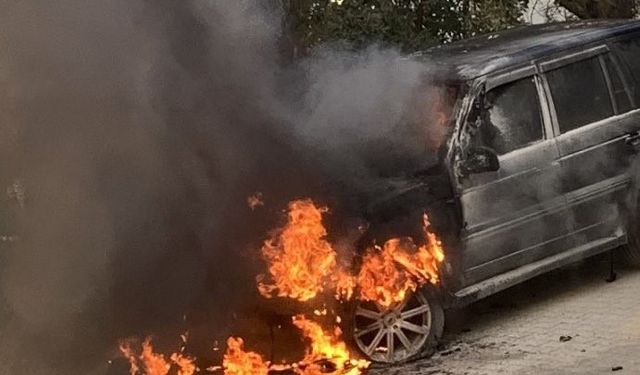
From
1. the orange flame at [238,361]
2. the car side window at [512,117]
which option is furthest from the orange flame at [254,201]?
the car side window at [512,117]

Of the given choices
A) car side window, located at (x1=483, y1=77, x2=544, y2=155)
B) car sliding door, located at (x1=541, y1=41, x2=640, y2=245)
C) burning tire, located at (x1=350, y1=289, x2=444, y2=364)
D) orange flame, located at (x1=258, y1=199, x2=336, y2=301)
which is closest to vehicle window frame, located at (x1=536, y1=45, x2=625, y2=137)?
car sliding door, located at (x1=541, y1=41, x2=640, y2=245)

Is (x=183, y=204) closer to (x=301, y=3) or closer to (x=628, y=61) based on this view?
(x=301, y=3)

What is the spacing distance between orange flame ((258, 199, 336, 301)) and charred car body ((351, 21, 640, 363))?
39 centimetres

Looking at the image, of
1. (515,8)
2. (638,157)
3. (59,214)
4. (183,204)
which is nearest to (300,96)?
(183,204)

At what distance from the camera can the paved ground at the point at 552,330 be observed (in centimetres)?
720

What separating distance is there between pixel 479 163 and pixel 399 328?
133 cm

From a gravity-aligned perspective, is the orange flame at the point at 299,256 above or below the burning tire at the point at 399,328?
above

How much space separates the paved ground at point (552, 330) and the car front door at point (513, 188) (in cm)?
53

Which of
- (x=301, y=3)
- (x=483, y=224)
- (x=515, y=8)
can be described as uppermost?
(x=515, y=8)

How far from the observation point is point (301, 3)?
352 inches

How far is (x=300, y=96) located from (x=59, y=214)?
2.06 m

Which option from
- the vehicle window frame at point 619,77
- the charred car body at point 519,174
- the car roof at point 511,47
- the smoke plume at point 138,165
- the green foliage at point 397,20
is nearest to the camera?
the smoke plume at point 138,165

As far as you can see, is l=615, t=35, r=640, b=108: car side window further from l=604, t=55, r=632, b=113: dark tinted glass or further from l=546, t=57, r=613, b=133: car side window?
l=546, t=57, r=613, b=133: car side window

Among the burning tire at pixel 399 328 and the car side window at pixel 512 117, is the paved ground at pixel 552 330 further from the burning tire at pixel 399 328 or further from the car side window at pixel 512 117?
the car side window at pixel 512 117
